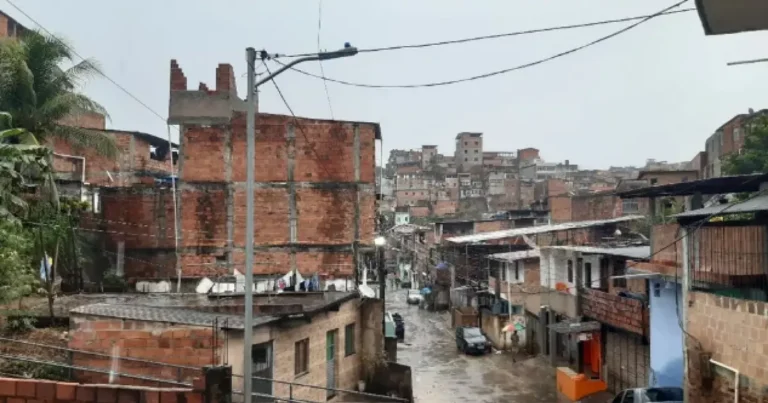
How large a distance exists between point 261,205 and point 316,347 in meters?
13.9

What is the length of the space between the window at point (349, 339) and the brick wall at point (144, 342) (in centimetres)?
743


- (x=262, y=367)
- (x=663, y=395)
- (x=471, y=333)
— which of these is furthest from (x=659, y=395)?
(x=471, y=333)

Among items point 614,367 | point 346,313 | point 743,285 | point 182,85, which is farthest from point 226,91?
point 743,285

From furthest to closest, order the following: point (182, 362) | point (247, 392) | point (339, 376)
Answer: point (339, 376) → point (182, 362) → point (247, 392)

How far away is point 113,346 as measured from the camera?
12.9m

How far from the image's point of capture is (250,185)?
9.62 meters

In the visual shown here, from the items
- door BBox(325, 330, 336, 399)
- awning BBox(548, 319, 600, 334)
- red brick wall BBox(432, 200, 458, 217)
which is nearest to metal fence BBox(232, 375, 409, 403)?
door BBox(325, 330, 336, 399)

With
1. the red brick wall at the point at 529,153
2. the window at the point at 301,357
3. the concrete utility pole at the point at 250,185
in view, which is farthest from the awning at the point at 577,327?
the red brick wall at the point at 529,153

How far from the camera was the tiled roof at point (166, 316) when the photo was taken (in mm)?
12950

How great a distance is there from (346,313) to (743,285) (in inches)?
443

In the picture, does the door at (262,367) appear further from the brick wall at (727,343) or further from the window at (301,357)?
the brick wall at (727,343)

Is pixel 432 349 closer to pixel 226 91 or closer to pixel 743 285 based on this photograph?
pixel 226 91

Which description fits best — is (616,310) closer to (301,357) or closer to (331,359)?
(331,359)

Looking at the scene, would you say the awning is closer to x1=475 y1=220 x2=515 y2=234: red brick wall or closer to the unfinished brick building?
the unfinished brick building
